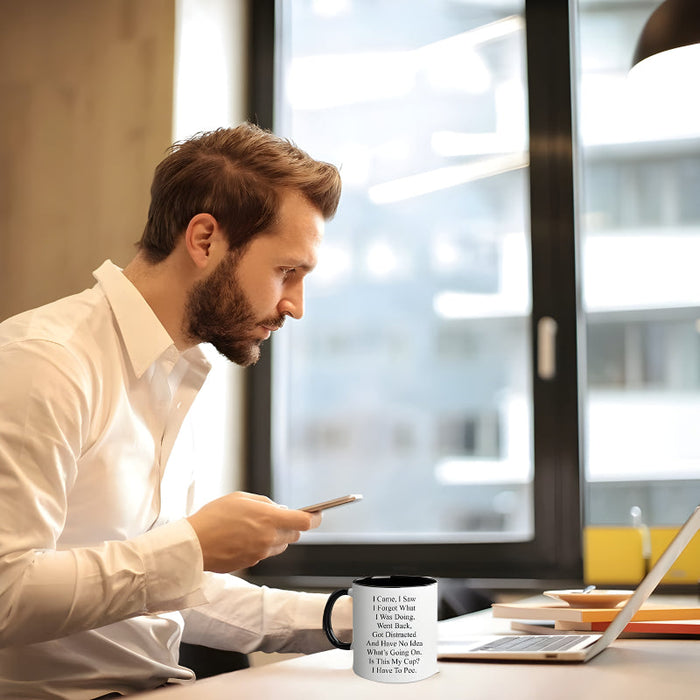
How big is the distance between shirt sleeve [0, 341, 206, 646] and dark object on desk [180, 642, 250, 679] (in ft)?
1.90

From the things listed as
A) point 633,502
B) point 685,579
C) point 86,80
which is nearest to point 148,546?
point 685,579

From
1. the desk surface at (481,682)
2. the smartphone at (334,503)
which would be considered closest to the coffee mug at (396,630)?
the desk surface at (481,682)

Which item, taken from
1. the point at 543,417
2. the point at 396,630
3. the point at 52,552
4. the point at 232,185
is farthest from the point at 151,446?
the point at 543,417

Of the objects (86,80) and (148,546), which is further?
(86,80)

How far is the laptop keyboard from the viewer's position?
120 cm

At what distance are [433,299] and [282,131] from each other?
790mm

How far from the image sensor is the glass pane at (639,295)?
2.68 metres

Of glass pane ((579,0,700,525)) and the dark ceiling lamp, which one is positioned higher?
the dark ceiling lamp

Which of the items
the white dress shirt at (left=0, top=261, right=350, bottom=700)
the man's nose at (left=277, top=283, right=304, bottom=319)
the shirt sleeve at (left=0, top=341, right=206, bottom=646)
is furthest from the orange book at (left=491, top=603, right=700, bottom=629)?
the man's nose at (left=277, top=283, right=304, bottom=319)

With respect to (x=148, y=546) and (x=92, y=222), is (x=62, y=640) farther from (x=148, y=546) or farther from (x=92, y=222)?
(x=92, y=222)

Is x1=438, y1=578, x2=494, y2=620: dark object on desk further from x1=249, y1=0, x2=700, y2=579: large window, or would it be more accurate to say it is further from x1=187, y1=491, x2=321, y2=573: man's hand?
x1=187, y1=491, x2=321, y2=573: man's hand

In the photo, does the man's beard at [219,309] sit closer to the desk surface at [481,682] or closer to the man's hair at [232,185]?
the man's hair at [232,185]

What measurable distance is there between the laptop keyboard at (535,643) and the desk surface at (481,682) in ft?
0.17

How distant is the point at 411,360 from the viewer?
2.94 metres
